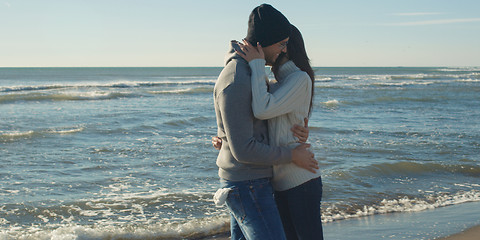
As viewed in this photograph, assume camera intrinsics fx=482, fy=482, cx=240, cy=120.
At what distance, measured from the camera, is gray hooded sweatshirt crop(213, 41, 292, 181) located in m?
2.53

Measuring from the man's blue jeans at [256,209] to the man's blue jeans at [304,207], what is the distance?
0.52 ft

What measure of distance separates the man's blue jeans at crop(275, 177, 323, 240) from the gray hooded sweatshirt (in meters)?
0.21

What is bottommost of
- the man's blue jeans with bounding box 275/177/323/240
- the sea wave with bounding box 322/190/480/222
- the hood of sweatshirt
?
the sea wave with bounding box 322/190/480/222

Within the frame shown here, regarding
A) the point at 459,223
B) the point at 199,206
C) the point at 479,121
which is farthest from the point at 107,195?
the point at 479,121

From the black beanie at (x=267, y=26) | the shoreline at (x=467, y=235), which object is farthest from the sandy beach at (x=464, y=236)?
the black beanie at (x=267, y=26)

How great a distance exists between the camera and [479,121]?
619 inches

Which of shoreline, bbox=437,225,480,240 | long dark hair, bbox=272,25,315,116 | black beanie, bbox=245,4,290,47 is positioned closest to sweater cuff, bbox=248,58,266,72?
black beanie, bbox=245,4,290,47

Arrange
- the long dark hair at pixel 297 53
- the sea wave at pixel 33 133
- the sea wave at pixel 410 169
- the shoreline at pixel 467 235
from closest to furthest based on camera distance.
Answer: the long dark hair at pixel 297 53 → the shoreline at pixel 467 235 → the sea wave at pixel 410 169 → the sea wave at pixel 33 133

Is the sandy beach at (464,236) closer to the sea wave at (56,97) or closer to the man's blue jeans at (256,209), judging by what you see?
the man's blue jeans at (256,209)

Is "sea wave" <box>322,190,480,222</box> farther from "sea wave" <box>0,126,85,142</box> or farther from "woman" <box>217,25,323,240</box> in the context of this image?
"sea wave" <box>0,126,85,142</box>

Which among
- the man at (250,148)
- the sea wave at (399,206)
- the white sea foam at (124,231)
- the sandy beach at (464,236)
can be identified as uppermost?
the man at (250,148)

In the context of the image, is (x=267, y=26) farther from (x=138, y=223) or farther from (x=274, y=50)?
(x=138, y=223)

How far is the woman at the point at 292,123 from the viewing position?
2678 millimetres

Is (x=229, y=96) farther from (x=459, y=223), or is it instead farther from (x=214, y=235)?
(x=459, y=223)
